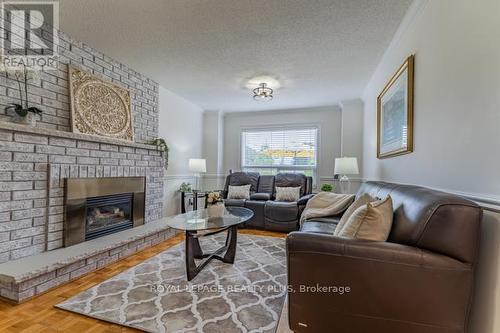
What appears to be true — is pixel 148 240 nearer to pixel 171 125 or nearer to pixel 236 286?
pixel 236 286

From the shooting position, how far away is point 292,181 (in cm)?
472

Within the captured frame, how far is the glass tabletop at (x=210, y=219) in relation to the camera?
2.37 m

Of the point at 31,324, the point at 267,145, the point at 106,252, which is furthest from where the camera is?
the point at 267,145

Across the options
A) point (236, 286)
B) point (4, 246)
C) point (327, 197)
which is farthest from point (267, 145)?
point (4, 246)

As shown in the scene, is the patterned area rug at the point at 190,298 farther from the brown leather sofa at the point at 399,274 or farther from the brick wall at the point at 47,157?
the brick wall at the point at 47,157

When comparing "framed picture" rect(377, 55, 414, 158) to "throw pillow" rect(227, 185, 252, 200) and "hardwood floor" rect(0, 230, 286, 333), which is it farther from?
"hardwood floor" rect(0, 230, 286, 333)

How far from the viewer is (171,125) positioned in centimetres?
453

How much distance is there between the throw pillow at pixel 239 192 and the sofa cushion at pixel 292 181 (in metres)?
0.58

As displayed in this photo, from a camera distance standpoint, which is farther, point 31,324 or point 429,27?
point 429,27

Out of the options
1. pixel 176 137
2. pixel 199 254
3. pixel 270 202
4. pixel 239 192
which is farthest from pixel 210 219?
pixel 176 137

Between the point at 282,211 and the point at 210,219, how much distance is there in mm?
1706

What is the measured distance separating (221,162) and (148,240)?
9.59 feet

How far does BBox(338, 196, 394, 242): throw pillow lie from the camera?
138cm

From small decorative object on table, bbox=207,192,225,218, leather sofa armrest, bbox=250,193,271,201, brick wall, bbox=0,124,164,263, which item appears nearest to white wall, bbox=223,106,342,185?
leather sofa armrest, bbox=250,193,271,201
